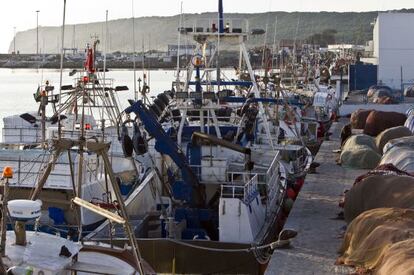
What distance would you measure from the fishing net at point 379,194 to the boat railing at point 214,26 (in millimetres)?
5432

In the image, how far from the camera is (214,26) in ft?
58.2

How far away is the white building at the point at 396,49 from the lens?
53688 mm

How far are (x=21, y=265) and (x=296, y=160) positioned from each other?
12.8m

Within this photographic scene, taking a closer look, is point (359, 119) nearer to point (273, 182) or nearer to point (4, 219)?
point (273, 182)

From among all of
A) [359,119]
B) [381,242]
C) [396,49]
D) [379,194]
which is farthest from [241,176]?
[396,49]

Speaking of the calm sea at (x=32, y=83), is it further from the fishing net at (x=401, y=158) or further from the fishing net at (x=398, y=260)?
the fishing net at (x=398, y=260)

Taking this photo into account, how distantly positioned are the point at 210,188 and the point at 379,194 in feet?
11.2

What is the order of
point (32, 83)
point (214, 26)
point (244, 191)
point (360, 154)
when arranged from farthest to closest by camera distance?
point (32, 83) → point (360, 154) → point (214, 26) → point (244, 191)

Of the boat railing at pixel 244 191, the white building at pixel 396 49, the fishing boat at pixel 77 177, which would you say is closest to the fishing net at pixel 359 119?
the fishing boat at pixel 77 177

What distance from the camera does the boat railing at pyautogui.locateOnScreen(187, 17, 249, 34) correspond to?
1764 centimetres

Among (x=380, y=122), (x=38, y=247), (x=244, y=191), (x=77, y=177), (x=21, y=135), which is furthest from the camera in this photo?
(x=380, y=122)

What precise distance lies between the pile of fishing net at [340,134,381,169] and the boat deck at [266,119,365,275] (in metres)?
0.28

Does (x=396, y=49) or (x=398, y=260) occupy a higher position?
(x=396, y=49)

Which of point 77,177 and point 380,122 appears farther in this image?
point 380,122
